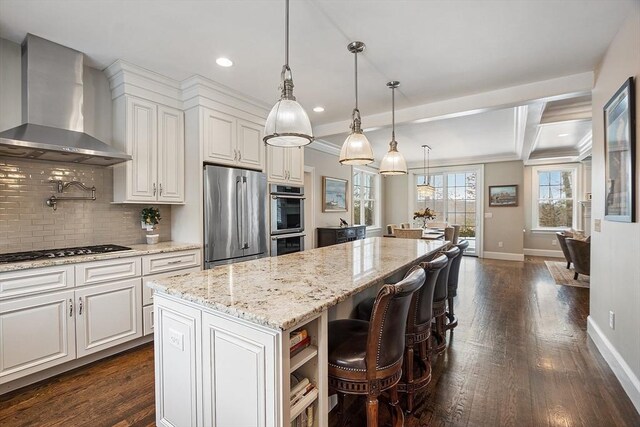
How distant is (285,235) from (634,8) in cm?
373

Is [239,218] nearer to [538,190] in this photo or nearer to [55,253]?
[55,253]

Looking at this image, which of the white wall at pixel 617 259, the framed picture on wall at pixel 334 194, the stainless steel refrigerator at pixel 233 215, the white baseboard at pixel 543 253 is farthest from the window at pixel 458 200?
the stainless steel refrigerator at pixel 233 215

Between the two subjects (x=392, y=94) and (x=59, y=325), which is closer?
(x=59, y=325)

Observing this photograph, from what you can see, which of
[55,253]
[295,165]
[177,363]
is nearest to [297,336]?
[177,363]

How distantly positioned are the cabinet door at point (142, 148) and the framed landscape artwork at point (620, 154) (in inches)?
152

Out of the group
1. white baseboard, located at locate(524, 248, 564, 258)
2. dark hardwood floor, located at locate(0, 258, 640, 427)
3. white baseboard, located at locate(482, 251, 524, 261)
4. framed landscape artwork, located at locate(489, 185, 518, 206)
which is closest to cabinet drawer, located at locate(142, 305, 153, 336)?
dark hardwood floor, located at locate(0, 258, 640, 427)

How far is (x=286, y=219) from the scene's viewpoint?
423 centimetres

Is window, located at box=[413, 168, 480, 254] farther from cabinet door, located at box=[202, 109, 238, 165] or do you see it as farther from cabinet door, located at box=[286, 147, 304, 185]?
cabinet door, located at box=[202, 109, 238, 165]

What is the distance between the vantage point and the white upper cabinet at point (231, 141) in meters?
3.26

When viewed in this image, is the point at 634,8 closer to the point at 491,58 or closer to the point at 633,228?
the point at 491,58

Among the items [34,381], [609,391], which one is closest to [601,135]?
[609,391]

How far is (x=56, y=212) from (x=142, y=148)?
0.91m

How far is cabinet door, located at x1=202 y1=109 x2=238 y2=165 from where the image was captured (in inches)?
128

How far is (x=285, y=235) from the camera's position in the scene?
4160 millimetres
